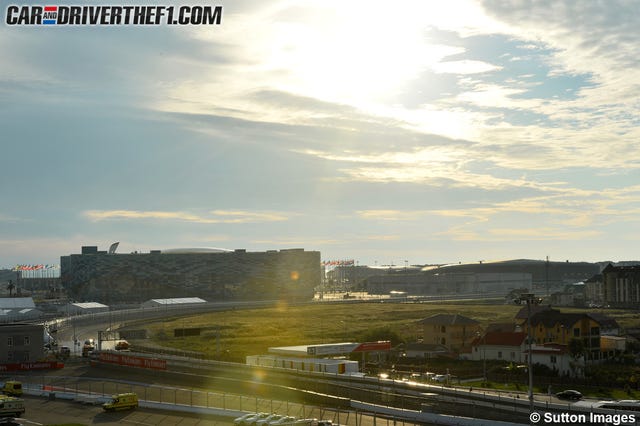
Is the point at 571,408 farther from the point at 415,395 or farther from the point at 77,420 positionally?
the point at 77,420

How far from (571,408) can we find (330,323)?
389ft

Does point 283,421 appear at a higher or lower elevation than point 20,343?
lower

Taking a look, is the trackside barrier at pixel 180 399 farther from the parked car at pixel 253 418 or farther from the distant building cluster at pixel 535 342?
the distant building cluster at pixel 535 342

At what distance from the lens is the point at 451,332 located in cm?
11544

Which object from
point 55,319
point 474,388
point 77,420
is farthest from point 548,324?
point 55,319

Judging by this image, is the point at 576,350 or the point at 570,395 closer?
the point at 570,395

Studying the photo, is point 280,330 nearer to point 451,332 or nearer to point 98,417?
point 451,332

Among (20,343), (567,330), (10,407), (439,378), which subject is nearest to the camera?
(10,407)

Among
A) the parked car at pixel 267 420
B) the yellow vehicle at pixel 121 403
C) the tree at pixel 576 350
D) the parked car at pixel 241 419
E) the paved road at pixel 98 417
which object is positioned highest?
the tree at pixel 576 350

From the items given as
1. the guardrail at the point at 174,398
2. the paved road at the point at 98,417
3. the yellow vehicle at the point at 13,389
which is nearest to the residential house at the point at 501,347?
the guardrail at the point at 174,398

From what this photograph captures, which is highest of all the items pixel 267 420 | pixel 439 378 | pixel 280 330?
pixel 267 420

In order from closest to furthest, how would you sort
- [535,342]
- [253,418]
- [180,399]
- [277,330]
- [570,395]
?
[253,418] → [570,395] → [180,399] → [535,342] → [277,330]

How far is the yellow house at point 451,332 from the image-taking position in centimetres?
11556

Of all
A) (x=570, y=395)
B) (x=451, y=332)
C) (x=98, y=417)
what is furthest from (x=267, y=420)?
(x=451, y=332)
